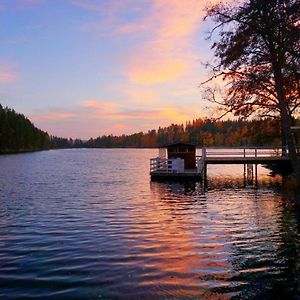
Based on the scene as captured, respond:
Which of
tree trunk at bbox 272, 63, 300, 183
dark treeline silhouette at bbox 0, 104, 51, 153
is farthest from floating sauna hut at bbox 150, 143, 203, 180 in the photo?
dark treeline silhouette at bbox 0, 104, 51, 153

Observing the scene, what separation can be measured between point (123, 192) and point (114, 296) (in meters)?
20.6

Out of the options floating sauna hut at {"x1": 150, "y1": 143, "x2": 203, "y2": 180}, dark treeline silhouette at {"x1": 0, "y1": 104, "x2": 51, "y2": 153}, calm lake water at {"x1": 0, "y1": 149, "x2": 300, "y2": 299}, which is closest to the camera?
calm lake water at {"x1": 0, "y1": 149, "x2": 300, "y2": 299}

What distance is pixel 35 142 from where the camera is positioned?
182 meters

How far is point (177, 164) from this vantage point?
37844mm

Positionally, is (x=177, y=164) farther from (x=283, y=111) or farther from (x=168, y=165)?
(x=283, y=111)

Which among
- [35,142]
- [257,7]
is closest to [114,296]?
[257,7]

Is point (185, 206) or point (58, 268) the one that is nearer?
point (58, 268)

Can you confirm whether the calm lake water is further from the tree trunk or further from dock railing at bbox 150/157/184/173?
dock railing at bbox 150/157/184/173

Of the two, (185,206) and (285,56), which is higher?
(285,56)

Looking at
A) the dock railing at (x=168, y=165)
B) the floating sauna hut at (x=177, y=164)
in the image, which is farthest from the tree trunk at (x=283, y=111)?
the dock railing at (x=168, y=165)

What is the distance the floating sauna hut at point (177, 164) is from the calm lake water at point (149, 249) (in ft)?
43.9

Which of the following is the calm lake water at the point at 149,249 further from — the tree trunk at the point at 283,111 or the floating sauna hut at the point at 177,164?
the floating sauna hut at the point at 177,164

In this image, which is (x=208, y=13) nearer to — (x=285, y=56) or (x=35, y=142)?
(x=285, y=56)

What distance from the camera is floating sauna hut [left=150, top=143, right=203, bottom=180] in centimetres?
3722
